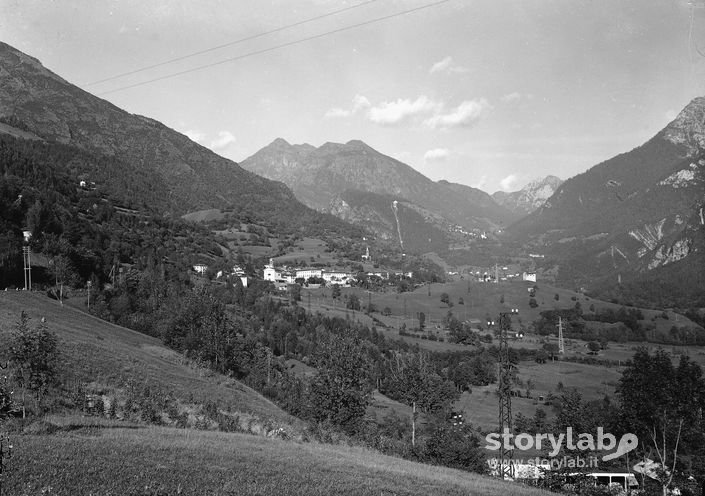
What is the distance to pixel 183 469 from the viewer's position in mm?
12766

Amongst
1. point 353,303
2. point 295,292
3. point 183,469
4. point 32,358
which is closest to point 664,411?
point 183,469

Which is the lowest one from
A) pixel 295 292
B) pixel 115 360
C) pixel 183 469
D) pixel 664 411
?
pixel 664 411

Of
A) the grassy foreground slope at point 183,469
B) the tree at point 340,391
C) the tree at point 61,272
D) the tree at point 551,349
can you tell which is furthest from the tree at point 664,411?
the tree at point 61,272

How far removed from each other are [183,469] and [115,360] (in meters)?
21.3

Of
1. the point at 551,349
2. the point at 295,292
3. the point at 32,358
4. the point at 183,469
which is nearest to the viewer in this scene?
the point at 183,469

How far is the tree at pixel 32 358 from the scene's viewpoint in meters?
20.6

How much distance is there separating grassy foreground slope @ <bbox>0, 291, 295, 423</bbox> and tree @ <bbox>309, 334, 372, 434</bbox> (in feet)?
9.06

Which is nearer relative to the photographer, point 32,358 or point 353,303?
point 32,358

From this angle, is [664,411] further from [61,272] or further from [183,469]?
[61,272]

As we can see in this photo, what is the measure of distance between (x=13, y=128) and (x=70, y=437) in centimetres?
20731

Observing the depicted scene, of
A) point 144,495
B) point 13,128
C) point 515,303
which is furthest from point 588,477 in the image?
point 13,128

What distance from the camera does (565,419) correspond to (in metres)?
44.4

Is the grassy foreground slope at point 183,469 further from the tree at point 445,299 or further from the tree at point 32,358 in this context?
the tree at point 445,299

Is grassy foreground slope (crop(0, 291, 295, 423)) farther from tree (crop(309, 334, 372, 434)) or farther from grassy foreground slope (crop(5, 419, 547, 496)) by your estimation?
grassy foreground slope (crop(5, 419, 547, 496))
